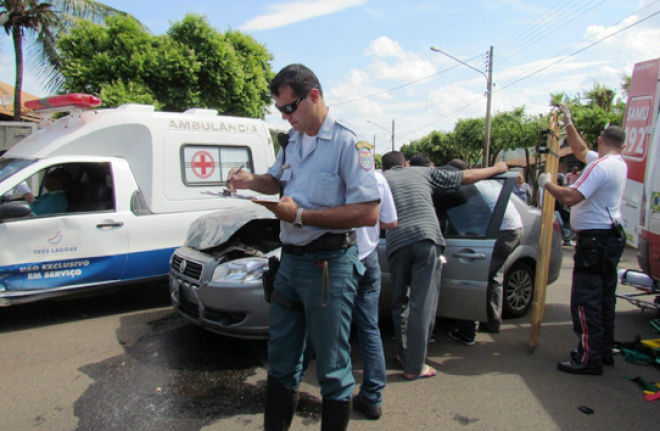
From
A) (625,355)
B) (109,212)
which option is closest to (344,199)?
(625,355)

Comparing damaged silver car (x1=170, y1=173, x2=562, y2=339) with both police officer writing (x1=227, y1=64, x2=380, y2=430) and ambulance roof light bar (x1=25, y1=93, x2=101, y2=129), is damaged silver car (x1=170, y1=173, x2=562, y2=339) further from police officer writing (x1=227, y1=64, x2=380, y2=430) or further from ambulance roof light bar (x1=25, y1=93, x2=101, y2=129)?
ambulance roof light bar (x1=25, y1=93, x2=101, y2=129)

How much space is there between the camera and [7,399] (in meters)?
3.36

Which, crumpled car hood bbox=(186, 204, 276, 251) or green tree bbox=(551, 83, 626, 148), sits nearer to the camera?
crumpled car hood bbox=(186, 204, 276, 251)

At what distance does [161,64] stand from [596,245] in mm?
10390

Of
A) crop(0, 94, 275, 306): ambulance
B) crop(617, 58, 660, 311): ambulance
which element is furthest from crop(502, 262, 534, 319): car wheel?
crop(0, 94, 275, 306): ambulance

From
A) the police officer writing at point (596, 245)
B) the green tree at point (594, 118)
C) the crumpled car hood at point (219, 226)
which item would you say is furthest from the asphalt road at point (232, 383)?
the green tree at point (594, 118)

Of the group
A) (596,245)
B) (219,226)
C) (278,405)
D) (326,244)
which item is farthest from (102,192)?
(596,245)

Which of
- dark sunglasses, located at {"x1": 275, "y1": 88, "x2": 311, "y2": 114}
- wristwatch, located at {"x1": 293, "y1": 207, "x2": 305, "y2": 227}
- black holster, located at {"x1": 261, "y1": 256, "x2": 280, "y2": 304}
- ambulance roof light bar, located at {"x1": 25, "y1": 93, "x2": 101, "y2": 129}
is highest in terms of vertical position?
ambulance roof light bar, located at {"x1": 25, "y1": 93, "x2": 101, "y2": 129}

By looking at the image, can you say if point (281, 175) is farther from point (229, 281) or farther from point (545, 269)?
point (545, 269)

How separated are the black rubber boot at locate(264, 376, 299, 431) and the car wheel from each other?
3.37 meters

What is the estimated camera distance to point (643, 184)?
5277 mm

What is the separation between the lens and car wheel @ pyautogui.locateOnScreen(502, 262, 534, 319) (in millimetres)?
5133

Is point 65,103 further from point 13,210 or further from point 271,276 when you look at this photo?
point 271,276

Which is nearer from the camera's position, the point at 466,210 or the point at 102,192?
the point at 466,210
